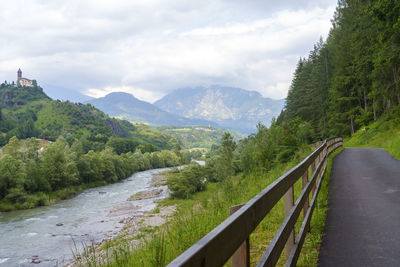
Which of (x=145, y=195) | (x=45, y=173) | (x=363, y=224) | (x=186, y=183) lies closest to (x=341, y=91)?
(x=186, y=183)

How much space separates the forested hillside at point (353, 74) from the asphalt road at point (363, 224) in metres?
15.5

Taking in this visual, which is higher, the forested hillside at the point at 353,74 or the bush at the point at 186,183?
the forested hillside at the point at 353,74

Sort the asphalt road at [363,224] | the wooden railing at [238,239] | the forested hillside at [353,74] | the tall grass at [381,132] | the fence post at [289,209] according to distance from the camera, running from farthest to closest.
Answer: the tall grass at [381,132] < the forested hillside at [353,74] < the asphalt road at [363,224] < the fence post at [289,209] < the wooden railing at [238,239]

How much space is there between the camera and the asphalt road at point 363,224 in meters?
4.41

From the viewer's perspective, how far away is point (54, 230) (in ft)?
108

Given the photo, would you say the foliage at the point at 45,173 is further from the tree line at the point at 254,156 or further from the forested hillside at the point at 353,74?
the forested hillside at the point at 353,74

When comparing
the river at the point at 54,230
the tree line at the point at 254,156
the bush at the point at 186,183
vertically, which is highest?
the tree line at the point at 254,156

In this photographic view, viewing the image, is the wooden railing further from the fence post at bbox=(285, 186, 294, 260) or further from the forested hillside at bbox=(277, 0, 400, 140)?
the forested hillside at bbox=(277, 0, 400, 140)

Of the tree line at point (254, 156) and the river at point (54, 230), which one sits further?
the river at point (54, 230)

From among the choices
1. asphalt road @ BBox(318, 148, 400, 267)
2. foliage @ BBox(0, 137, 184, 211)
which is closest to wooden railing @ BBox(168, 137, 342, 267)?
asphalt road @ BBox(318, 148, 400, 267)

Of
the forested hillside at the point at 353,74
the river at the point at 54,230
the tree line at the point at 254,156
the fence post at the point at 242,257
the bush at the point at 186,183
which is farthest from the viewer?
the bush at the point at 186,183

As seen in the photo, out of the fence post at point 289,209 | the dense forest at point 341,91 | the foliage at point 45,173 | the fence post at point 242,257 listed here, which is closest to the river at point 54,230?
the foliage at point 45,173

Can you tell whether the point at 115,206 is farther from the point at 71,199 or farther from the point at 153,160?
the point at 153,160

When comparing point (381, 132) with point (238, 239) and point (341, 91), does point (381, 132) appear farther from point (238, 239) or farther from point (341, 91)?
point (238, 239)
